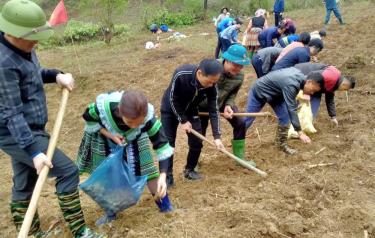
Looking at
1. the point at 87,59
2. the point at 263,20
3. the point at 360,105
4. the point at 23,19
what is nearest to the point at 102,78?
the point at 87,59

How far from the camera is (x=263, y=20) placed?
8.84 meters

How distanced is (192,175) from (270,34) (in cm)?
424

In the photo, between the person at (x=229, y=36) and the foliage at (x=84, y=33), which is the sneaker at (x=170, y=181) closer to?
the person at (x=229, y=36)

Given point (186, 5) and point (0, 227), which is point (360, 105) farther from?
point (186, 5)

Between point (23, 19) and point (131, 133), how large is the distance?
106 cm

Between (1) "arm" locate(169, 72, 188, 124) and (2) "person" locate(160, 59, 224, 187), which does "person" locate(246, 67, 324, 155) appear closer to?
(2) "person" locate(160, 59, 224, 187)

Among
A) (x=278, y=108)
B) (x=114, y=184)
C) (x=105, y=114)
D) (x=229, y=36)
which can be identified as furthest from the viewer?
(x=229, y=36)

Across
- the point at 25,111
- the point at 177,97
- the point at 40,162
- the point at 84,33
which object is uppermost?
the point at 25,111

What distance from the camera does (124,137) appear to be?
10.1 ft

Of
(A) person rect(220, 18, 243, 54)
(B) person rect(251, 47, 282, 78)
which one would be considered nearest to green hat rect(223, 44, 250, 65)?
(B) person rect(251, 47, 282, 78)

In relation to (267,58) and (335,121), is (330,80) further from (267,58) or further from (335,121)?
(267,58)

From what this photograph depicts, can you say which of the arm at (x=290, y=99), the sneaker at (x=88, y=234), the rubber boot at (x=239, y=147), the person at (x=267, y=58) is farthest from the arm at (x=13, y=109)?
the person at (x=267, y=58)

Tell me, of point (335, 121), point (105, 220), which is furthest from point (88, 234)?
point (335, 121)

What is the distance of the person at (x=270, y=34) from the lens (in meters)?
7.71
